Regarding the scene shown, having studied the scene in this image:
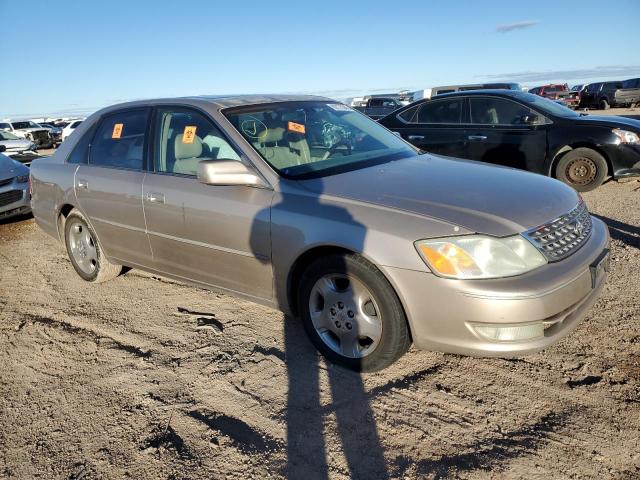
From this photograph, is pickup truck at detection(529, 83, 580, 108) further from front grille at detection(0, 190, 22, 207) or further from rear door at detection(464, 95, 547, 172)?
front grille at detection(0, 190, 22, 207)

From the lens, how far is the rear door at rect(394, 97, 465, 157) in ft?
25.0

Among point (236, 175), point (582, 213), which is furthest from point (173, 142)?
point (582, 213)

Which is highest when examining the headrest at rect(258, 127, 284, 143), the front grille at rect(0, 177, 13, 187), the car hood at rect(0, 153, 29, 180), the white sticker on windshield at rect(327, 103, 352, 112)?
the white sticker on windshield at rect(327, 103, 352, 112)

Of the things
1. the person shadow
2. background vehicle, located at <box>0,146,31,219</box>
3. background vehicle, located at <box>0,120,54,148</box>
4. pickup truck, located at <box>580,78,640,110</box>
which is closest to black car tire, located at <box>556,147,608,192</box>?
the person shadow

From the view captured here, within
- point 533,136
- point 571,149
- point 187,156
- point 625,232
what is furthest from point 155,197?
point 571,149

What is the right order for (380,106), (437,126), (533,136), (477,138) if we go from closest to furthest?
(533,136), (477,138), (437,126), (380,106)

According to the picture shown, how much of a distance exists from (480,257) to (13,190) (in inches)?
293

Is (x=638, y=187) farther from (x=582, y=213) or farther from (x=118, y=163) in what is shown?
(x=118, y=163)

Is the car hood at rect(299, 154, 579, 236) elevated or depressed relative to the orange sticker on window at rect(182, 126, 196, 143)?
depressed

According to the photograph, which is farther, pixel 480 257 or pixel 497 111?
pixel 497 111

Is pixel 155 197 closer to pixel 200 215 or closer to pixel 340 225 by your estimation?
pixel 200 215

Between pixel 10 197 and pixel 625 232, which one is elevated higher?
pixel 10 197

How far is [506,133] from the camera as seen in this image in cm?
725

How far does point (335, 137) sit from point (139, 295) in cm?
218
